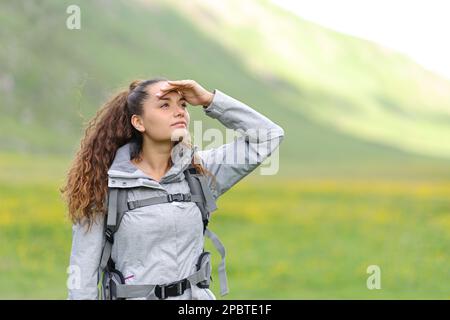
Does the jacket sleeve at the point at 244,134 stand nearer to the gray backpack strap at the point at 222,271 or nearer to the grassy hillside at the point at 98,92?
the gray backpack strap at the point at 222,271

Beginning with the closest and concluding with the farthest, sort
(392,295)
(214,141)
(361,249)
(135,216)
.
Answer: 1. (135,216)
2. (214,141)
3. (392,295)
4. (361,249)

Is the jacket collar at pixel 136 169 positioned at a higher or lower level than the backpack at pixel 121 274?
higher

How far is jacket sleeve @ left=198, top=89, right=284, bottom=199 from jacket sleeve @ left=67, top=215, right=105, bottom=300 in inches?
32.9

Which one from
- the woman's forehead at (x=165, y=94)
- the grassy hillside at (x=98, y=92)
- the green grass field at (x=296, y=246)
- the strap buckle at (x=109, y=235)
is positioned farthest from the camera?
the grassy hillside at (x=98, y=92)

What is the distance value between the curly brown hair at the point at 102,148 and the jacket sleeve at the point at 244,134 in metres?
0.12

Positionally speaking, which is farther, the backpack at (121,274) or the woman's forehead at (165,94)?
the woman's forehead at (165,94)

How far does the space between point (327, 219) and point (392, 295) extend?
79.9ft

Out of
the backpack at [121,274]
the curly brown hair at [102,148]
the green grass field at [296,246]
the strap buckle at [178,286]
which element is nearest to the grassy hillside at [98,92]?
the green grass field at [296,246]

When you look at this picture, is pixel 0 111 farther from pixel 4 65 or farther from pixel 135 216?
pixel 135 216

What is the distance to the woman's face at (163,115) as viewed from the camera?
476cm

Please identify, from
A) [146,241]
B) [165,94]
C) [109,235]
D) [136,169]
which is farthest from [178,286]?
[165,94]

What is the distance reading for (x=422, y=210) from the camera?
1736 inches

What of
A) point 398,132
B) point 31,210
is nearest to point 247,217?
point 31,210

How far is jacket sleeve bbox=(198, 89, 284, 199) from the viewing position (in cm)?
504
